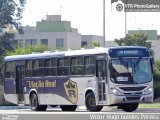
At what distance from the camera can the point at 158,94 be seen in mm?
59844

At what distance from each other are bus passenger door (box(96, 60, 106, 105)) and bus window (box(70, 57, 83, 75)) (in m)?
1.54

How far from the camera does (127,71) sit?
29.5m

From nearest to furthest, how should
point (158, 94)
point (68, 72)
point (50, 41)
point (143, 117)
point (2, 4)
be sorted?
point (143, 117)
point (68, 72)
point (158, 94)
point (2, 4)
point (50, 41)

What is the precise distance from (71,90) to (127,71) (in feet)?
13.1

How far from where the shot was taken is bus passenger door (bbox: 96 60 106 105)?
97.2ft

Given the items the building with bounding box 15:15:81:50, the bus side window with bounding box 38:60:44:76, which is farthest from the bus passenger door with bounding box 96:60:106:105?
the building with bounding box 15:15:81:50

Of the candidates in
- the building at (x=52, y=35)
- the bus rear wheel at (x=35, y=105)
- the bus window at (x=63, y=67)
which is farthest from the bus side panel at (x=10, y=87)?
the building at (x=52, y=35)

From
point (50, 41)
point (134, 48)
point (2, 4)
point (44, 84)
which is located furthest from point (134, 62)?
point (50, 41)

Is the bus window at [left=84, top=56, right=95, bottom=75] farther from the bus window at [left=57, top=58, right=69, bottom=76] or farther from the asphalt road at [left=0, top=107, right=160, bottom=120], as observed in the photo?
the asphalt road at [left=0, top=107, right=160, bottom=120]

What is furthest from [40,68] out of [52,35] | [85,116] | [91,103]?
[52,35]

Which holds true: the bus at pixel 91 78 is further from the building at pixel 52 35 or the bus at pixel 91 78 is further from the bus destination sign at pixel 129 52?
the building at pixel 52 35

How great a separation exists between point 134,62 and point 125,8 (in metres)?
15.1

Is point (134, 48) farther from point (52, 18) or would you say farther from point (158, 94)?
point (52, 18)

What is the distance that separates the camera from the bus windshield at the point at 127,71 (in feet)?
96.4
